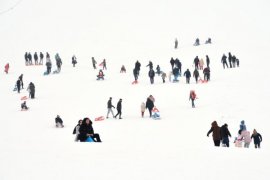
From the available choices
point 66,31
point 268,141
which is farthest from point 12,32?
point 268,141

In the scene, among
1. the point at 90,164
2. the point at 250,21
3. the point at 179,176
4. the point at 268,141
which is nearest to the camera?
the point at 179,176

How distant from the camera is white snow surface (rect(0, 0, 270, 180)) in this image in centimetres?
1209

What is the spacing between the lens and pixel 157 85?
109 ft

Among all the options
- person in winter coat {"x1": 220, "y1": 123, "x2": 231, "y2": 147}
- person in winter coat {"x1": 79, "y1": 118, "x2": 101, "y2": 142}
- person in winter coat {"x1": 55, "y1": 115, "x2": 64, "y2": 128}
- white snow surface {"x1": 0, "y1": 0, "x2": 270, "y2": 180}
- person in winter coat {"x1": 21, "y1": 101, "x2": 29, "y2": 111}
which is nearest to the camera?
white snow surface {"x1": 0, "y1": 0, "x2": 270, "y2": 180}

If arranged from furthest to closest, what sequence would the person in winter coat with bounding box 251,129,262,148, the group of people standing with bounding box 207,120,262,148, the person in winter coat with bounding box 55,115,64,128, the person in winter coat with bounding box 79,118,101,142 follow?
the person in winter coat with bounding box 55,115,64,128
the person in winter coat with bounding box 251,129,262,148
the group of people standing with bounding box 207,120,262,148
the person in winter coat with bounding box 79,118,101,142

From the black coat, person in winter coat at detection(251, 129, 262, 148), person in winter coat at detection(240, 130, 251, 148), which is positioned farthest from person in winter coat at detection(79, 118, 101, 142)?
person in winter coat at detection(251, 129, 262, 148)

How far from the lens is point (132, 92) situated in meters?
31.7

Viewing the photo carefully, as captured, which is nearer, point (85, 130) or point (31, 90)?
point (85, 130)

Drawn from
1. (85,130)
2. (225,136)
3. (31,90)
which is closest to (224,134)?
(225,136)

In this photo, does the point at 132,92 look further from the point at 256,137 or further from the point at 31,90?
the point at 256,137

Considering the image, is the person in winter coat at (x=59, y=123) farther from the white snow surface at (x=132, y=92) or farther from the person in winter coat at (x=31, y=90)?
the person in winter coat at (x=31, y=90)

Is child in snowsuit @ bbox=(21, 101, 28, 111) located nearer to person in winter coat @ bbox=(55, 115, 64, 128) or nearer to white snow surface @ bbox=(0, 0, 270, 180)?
white snow surface @ bbox=(0, 0, 270, 180)

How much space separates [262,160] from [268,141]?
23.3 ft

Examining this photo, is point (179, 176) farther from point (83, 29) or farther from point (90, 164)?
point (83, 29)
